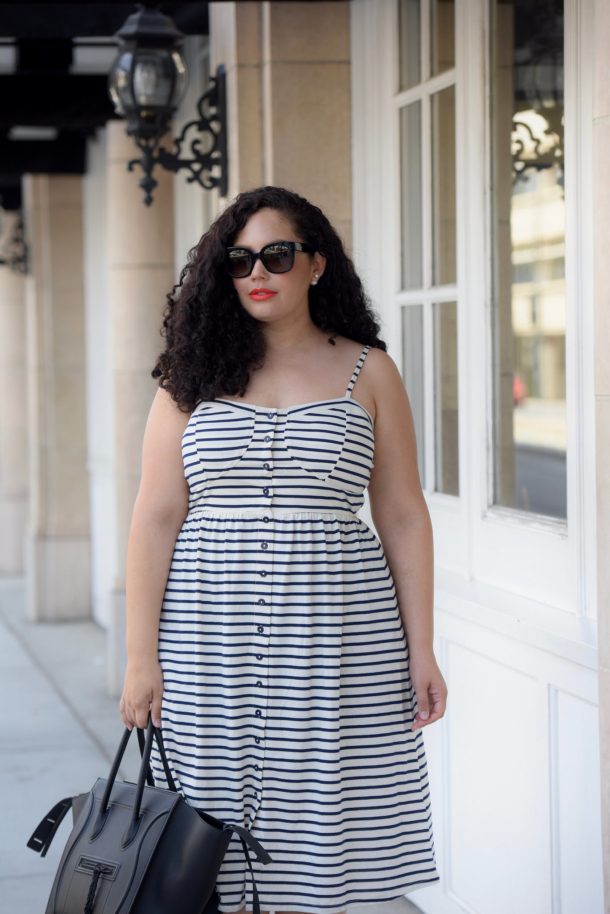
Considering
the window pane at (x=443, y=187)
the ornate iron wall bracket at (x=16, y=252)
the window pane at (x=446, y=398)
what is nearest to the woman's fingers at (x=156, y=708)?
the window pane at (x=446, y=398)

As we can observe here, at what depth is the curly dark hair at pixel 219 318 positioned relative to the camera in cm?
199

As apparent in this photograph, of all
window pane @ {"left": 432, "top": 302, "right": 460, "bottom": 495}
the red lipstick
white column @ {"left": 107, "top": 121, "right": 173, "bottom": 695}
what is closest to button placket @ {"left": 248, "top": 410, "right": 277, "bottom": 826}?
the red lipstick

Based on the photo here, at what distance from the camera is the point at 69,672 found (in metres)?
6.34

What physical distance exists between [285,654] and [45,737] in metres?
3.58

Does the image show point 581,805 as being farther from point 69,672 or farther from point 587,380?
point 69,672

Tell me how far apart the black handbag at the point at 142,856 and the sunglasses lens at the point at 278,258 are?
0.96 meters

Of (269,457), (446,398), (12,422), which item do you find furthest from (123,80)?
(12,422)

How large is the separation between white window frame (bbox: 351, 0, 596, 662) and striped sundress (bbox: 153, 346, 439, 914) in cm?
56

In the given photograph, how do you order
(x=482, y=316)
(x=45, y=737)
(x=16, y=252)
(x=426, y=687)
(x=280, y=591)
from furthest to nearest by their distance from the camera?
(x=16, y=252), (x=45, y=737), (x=482, y=316), (x=426, y=687), (x=280, y=591)

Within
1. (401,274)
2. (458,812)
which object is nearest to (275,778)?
(458,812)

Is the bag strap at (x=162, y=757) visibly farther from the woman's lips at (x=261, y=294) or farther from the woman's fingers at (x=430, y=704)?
the woman's lips at (x=261, y=294)

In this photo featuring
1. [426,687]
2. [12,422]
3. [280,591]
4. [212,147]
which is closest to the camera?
[280,591]

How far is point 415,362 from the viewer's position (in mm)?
3285

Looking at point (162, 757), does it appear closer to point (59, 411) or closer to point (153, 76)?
point (153, 76)
